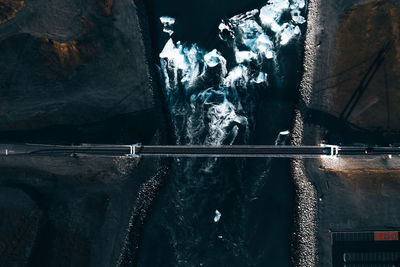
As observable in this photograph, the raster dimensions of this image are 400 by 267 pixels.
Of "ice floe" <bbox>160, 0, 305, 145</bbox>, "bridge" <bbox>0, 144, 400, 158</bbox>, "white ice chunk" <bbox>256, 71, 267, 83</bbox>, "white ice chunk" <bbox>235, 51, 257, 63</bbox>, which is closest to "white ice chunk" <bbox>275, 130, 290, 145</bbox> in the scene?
"bridge" <bbox>0, 144, 400, 158</bbox>

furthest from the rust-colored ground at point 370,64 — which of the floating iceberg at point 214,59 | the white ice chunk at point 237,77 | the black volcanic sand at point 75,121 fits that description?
the black volcanic sand at point 75,121

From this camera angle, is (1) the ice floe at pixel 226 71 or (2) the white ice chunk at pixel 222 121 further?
(1) the ice floe at pixel 226 71

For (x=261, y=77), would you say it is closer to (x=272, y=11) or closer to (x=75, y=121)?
(x=272, y=11)

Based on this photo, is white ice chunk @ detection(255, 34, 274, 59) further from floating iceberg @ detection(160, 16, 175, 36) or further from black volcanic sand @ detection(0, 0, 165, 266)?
black volcanic sand @ detection(0, 0, 165, 266)

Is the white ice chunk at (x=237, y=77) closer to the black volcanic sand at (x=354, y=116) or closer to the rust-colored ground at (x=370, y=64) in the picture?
the black volcanic sand at (x=354, y=116)

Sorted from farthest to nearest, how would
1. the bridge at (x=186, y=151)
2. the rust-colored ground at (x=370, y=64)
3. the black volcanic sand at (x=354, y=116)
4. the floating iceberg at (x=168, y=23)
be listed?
the floating iceberg at (x=168, y=23) < the rust-colored ground at (x=370, y=64) < the black volcanic sand at (x=354, y=116) < the bridge at (x=186, y=151)

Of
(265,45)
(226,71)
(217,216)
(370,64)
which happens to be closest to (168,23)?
(226,71)
